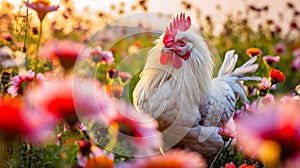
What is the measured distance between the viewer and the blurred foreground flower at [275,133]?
2.16 feet

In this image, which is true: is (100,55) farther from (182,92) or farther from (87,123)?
(87,123)

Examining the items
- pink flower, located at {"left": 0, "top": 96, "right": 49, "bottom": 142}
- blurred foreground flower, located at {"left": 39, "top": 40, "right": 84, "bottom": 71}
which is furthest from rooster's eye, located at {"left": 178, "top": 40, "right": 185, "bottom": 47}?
pink flower, located at {"left": 0, "top": 96, "right": 49, "bottom": 142}

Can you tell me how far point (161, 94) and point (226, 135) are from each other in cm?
29

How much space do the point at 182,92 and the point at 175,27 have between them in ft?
0.73

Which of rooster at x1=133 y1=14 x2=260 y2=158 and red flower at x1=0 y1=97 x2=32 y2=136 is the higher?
red flower at x1=0 y1=97 x2=32 y2=136

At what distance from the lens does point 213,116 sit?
191cm

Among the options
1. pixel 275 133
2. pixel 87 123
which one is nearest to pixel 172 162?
pixel 275 133

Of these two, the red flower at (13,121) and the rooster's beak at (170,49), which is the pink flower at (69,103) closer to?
the red flower at (13,121)

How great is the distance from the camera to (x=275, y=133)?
67cm

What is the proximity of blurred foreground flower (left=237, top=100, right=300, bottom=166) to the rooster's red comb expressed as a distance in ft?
3.61

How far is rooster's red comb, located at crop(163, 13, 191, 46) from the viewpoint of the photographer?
1.80 meters

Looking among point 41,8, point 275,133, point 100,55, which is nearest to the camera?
point 275,133

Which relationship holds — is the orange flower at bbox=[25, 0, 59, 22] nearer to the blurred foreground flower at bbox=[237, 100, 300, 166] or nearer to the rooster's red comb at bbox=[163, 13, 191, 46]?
the rooster's red comb at bbox=[163, 13, 191, 46]

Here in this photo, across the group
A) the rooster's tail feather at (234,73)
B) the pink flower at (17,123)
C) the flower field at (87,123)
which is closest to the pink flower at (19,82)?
the flower field at (87,123)
